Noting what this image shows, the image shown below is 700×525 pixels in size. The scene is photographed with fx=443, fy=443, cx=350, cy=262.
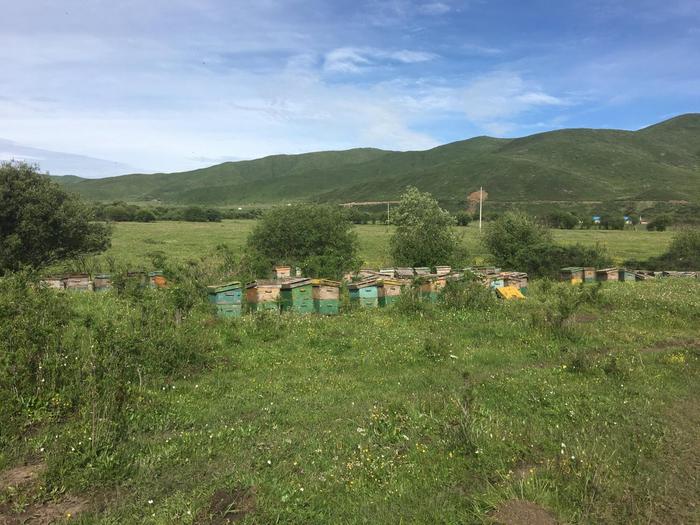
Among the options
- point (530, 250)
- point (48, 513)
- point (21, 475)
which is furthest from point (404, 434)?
point (530, 250)

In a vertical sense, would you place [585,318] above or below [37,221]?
below

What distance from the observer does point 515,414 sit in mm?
6570

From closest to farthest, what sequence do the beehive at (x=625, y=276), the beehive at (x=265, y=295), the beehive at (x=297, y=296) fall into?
1. the beehive at (x=265, y=295)
2. the beehive at (x=297, y=296)
3. the beehive at (x=625, y=276)

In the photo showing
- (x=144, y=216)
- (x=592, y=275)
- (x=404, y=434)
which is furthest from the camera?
(x=144, y=216)

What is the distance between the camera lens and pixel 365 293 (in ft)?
48.2

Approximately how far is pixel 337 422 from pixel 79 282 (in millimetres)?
13804

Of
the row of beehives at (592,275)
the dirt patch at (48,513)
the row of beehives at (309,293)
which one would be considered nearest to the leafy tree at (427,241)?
the row of beehives at (592,275)

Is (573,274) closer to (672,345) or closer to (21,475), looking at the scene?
(672,345)

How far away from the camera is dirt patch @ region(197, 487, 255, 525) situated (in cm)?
429

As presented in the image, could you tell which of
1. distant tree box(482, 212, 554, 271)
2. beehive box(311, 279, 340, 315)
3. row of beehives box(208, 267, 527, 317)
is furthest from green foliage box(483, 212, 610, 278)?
→ beehive box(311, 279, 340, 315)

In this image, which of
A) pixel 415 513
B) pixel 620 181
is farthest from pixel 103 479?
pixel 620 181

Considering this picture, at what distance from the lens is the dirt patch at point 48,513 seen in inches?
168

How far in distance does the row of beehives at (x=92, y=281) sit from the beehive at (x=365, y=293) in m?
6.53

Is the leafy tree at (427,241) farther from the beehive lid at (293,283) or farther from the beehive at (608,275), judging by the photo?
the beehive lid at (293,283)
